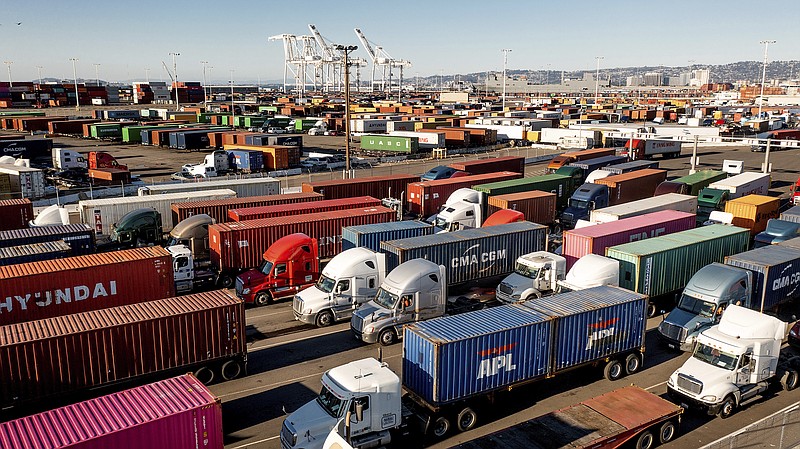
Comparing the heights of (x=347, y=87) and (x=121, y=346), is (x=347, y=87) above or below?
above

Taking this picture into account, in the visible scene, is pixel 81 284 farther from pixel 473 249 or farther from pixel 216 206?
pixel 473 249

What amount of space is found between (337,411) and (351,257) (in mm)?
10372

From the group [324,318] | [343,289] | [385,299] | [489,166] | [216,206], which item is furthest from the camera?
[489,166]

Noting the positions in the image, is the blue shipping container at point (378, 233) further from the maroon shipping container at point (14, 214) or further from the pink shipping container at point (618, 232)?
the maroon shipping container at point (14, 214)

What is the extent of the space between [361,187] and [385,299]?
21.9m

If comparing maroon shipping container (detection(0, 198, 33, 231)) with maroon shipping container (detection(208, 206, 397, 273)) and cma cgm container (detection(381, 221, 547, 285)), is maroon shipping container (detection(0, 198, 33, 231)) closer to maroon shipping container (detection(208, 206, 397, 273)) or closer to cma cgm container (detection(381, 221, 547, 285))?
maroon shipping container (detection(208, 206, 397, 273))

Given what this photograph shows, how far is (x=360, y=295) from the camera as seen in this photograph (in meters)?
24.4

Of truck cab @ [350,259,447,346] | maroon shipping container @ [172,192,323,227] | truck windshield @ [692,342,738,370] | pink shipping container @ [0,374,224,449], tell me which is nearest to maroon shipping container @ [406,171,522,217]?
maroon shipping container @ [172,192,323,227]

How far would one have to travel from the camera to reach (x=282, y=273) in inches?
1077

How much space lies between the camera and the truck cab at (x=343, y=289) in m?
24.0

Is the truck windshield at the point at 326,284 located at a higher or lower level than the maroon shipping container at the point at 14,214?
lower

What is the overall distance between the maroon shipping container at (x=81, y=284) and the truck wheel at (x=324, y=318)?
599 cm

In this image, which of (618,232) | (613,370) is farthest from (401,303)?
(618,232)

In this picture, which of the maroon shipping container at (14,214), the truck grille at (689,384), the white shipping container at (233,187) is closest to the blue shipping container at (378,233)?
the truck grille at (689,384)
